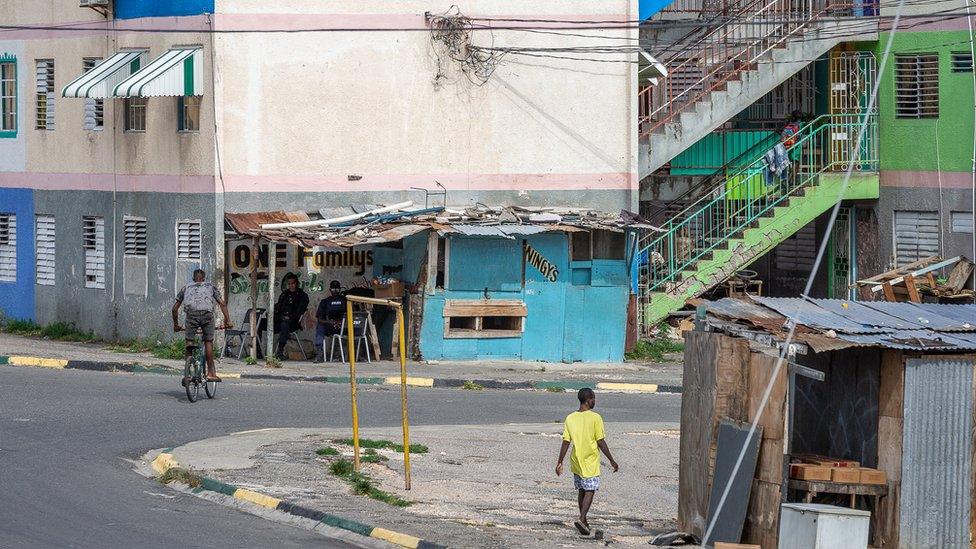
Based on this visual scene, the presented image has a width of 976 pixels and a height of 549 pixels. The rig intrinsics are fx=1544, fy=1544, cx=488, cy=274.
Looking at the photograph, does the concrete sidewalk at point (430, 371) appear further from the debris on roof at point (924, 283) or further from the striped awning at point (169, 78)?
the striped awning at point (169, 78)

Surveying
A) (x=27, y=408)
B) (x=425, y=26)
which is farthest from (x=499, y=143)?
(x=27, y=408)

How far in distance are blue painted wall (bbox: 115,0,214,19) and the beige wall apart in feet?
1.54

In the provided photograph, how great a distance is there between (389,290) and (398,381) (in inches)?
101

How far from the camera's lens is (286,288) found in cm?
2792

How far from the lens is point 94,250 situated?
99.1 ft

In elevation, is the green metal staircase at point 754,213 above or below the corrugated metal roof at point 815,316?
above

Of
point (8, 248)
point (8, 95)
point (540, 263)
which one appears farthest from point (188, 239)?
point (8, 95)

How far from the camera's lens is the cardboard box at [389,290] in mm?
27844

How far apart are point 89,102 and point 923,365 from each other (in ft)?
68.5

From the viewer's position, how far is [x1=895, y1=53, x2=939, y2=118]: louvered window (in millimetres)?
31703

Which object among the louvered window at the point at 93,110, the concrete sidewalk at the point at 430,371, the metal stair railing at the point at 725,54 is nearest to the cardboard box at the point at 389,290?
the concrete sidewalk at the point at 430,371

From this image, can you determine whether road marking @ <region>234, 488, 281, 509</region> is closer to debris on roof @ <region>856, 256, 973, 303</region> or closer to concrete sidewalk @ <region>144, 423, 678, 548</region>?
concrete sidewalk @ <region>144, 423, 678, 548</region>

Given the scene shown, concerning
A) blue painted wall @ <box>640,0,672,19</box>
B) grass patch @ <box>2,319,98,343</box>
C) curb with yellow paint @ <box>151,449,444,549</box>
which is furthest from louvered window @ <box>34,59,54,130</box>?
curb with yellow paint @ <box>151,449,444,549</box>

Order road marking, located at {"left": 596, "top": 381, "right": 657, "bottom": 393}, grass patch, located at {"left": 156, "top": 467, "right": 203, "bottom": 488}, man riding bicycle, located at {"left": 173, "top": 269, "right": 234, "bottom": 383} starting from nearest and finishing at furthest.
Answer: grass patch, located at {"left": 156, "top": 467, "right": 203, "bottom": 488}
man riding bicycle, located at {"left": 173, "top": 269, "right": 234, "bottom": 383}
road marking, located at {"left": 596, "top": 381, "right": 657, "bottom": 393}
